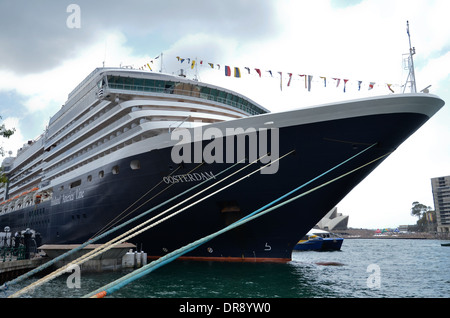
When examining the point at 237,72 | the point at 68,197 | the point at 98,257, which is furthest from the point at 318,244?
the point at 98,257

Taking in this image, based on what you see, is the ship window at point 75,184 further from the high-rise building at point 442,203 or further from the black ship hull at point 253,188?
the high-rise building at point 442,203

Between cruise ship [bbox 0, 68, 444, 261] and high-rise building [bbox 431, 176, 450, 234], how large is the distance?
4669 inches

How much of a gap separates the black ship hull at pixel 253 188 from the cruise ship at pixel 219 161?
0.14ft

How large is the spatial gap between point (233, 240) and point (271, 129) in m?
5.29

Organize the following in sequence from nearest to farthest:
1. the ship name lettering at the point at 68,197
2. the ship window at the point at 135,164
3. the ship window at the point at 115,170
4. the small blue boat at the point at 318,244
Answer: the ship window at the point at 135,164 < the ship window at the point at 115,170 < the ship name lettering at the point at 68,197 < the small blue boat at the point at 318,244

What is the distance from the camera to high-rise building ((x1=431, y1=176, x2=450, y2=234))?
11425 cm

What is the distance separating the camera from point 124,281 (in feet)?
15.3

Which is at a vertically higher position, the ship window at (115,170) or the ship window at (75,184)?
the ship window at (115,170)

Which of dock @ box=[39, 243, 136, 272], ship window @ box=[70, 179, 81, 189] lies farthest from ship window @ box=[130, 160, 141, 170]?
ship window @ box=[70, 179, 81, 189]

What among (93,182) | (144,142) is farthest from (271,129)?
(93,182)

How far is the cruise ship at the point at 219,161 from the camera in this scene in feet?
38.8

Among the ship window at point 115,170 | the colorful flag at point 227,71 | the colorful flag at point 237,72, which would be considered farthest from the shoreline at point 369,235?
the ship window at point 115,170

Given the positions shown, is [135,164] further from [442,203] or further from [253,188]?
[442,203]

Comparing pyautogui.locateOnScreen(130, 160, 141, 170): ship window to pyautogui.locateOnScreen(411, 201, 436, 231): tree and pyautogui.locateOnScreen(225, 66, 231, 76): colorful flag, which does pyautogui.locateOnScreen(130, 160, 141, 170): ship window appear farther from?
pyautogui.locateOnScreen(411, 201, 436, 231): tree
